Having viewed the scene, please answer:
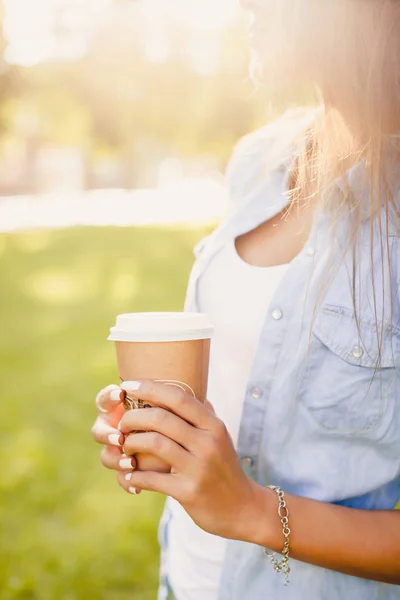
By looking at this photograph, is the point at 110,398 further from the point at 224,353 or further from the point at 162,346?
the point at 224,353

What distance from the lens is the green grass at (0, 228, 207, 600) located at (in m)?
3.67

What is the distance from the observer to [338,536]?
1511mm

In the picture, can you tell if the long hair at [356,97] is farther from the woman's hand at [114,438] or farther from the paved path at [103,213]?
the paved path at [103,213]

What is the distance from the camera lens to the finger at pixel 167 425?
4.34 feet

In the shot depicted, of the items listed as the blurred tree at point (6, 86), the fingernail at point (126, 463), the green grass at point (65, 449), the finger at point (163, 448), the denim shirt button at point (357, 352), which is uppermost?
the blurred tree at point (6, 86)

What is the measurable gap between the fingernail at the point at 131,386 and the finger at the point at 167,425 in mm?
45

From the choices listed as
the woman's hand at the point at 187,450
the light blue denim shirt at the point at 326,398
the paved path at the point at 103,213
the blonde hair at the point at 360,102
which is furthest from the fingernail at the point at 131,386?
the paved path at the point at 103,213

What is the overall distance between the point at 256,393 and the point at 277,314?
203mm

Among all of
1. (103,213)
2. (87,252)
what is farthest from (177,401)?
(103,213)

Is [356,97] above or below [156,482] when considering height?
above

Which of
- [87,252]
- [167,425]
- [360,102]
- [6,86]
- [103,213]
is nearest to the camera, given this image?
[167,425]

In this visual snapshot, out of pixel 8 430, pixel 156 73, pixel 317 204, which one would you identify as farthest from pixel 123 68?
pixel 317 204

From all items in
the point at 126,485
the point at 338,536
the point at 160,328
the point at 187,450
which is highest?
the point at 160,328

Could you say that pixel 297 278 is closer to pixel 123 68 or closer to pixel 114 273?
pixel 114 273
